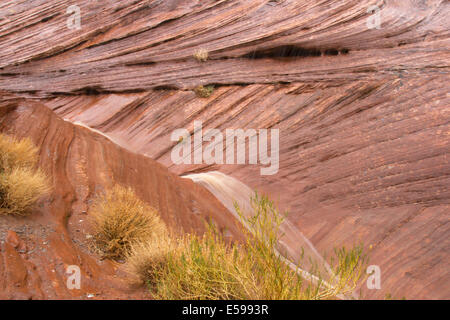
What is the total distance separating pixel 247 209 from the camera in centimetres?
824

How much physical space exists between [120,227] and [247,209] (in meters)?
4.09

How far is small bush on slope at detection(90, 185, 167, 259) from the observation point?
4.55m

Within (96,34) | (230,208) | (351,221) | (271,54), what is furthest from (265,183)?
(96,34)

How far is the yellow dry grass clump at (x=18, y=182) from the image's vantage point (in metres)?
4.19

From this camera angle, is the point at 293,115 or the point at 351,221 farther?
the point at 293,115

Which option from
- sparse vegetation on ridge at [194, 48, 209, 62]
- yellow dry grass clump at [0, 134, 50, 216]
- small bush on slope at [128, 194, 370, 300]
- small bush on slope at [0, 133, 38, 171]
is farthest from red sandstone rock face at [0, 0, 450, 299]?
small bush on slope at [128, 194, 370, 300]

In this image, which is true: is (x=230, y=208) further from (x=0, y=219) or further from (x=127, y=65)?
(x=127, y=65)

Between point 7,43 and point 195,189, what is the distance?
916cm

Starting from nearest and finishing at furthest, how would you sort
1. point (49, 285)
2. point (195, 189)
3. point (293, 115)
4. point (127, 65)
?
point (49, 285) < point (195, 189) < point (293, 115) < point (127, 65)

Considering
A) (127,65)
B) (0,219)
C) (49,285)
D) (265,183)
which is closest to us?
(49,285)

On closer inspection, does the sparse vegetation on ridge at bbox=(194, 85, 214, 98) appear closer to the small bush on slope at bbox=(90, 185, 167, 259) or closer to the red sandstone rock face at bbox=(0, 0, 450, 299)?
the red sandstone rock face at bbox=(0, 0, 450, 299)

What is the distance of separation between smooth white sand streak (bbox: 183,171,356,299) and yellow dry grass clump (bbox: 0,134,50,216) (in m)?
3.78

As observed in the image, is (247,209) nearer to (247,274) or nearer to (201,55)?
(247,274)
